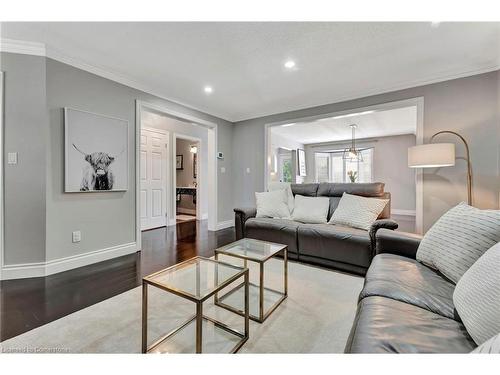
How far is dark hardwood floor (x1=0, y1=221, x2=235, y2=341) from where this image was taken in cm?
165

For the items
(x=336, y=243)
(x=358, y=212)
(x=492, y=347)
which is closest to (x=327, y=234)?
(x=336, y=243)

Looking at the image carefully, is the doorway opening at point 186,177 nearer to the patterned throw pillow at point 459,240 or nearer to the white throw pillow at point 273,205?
the white throw pillow at point 273,205

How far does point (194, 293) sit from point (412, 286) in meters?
1.17

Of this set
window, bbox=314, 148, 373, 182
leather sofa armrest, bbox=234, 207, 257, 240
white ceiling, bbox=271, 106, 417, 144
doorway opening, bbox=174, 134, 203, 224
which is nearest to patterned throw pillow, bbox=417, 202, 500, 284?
leather sofa armrest, bbox=234, 207, 257, 240

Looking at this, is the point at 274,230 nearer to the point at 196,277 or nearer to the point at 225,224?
the point at 196,277

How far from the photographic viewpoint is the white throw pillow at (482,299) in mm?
762

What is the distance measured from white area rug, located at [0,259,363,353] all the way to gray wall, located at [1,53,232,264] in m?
1.18

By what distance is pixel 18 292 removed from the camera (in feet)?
6.59

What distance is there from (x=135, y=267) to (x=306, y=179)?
6682 mm

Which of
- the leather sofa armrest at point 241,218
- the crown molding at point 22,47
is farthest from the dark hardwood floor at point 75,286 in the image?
the crown molding at point 22,47

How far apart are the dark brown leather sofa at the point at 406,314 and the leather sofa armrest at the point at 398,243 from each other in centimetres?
16

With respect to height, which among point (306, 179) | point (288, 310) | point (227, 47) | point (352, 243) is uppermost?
point (227, 47)
